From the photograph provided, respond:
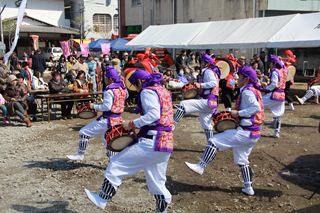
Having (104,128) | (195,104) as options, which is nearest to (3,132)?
(104,128)

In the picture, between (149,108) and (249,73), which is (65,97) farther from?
(149,108)

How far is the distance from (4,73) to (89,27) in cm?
3763

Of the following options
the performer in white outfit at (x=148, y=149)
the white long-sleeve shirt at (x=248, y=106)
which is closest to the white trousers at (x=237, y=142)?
the white long-sleeve shirt at (x=248, y=106)

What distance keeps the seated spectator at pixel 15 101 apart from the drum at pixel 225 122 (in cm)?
617

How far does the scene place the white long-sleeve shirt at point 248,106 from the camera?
517 centimetres

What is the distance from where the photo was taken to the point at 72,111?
40.5ft

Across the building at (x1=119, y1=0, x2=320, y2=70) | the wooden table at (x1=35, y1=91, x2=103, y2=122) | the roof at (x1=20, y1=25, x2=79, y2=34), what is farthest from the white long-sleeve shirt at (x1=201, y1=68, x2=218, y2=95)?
the roof at (x1=20, y1=25, x2=79, y2=34)

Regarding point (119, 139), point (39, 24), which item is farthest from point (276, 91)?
point (39, 24)

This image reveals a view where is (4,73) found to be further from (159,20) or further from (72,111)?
(159,20)

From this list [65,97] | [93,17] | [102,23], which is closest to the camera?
[65,97]

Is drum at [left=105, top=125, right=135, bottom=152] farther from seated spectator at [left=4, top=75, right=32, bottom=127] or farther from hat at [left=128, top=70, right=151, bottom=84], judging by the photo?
seated spectator at [left=4, top=75, right=32, bottom=127]

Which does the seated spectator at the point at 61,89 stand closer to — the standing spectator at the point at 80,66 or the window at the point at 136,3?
the standing spectator at the point at 80,66

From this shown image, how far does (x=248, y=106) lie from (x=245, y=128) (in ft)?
0.97

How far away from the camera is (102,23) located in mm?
49938
